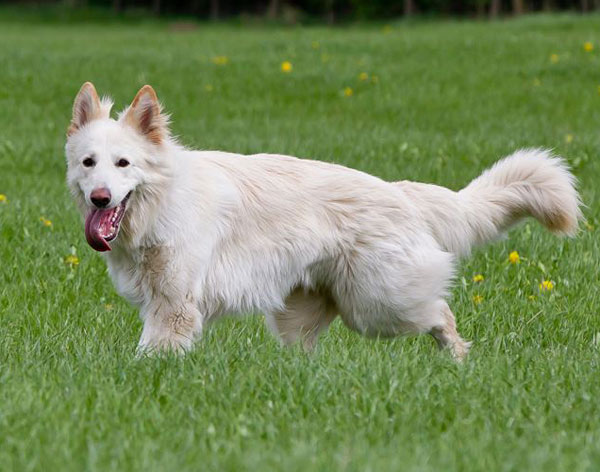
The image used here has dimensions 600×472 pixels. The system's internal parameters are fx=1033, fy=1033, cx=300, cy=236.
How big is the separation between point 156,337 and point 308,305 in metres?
0.93

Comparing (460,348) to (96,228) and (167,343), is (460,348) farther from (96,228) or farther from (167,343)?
(96,228)

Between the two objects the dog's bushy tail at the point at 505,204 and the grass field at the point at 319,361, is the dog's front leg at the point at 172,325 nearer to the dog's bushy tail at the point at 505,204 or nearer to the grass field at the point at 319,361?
the grass field at the point at 319,361

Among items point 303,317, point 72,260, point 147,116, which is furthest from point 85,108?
point 72,260

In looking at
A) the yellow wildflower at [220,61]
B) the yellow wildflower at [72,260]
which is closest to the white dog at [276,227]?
the yellow wildflower at [72,260]

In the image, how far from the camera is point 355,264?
499 cm

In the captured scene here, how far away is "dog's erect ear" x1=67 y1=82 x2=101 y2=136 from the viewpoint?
15.8 feet

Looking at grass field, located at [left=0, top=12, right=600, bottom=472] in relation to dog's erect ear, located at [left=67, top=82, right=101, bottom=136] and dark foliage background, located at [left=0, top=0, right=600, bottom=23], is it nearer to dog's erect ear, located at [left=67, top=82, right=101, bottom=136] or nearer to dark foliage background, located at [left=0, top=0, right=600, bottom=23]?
dog's erect ear, located at [left=67, top=82, right=101, bottom=136]

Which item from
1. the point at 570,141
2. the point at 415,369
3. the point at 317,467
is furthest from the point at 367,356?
the point at 570,141

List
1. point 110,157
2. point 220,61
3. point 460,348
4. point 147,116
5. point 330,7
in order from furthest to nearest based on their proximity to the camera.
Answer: point 330,7, point 220,61, point 460,348, point 147,116, point 110,157

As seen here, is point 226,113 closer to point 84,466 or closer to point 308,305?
point 308,305

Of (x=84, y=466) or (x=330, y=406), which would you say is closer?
(x=84, y=466)

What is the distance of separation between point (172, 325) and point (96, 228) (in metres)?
0.55

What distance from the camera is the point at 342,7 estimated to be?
2056 inches

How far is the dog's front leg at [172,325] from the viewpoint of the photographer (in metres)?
4.66
